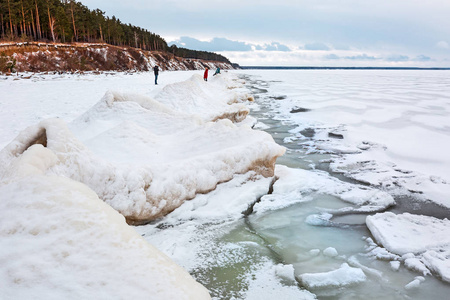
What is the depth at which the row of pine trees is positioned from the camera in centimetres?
4606

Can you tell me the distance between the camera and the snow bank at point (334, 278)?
2984 millimetres

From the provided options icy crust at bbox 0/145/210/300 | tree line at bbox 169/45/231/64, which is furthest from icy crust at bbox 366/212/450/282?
tree line at bbox 169/45/231/64

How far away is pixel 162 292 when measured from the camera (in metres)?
1.79

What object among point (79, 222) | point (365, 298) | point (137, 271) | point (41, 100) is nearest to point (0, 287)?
point (79, 222)

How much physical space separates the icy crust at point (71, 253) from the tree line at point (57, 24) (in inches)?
1952

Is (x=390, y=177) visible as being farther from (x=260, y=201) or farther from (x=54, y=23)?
(x=54, y=23)

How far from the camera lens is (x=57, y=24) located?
53094mm

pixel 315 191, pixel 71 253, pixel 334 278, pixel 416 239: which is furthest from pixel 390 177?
pixel 71 253

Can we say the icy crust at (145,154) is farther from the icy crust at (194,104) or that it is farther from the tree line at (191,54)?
the tree line at (191,54)

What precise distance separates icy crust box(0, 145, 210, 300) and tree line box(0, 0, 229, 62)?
1952 inches

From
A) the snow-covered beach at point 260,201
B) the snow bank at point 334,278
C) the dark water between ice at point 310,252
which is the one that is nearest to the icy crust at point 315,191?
the snow-covered beach at point 260,201

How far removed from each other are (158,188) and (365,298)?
278cm

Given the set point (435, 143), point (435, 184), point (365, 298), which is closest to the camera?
point (365, 298)

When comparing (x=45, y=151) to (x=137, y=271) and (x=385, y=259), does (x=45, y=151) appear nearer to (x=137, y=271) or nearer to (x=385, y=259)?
(x=137, y=271)
